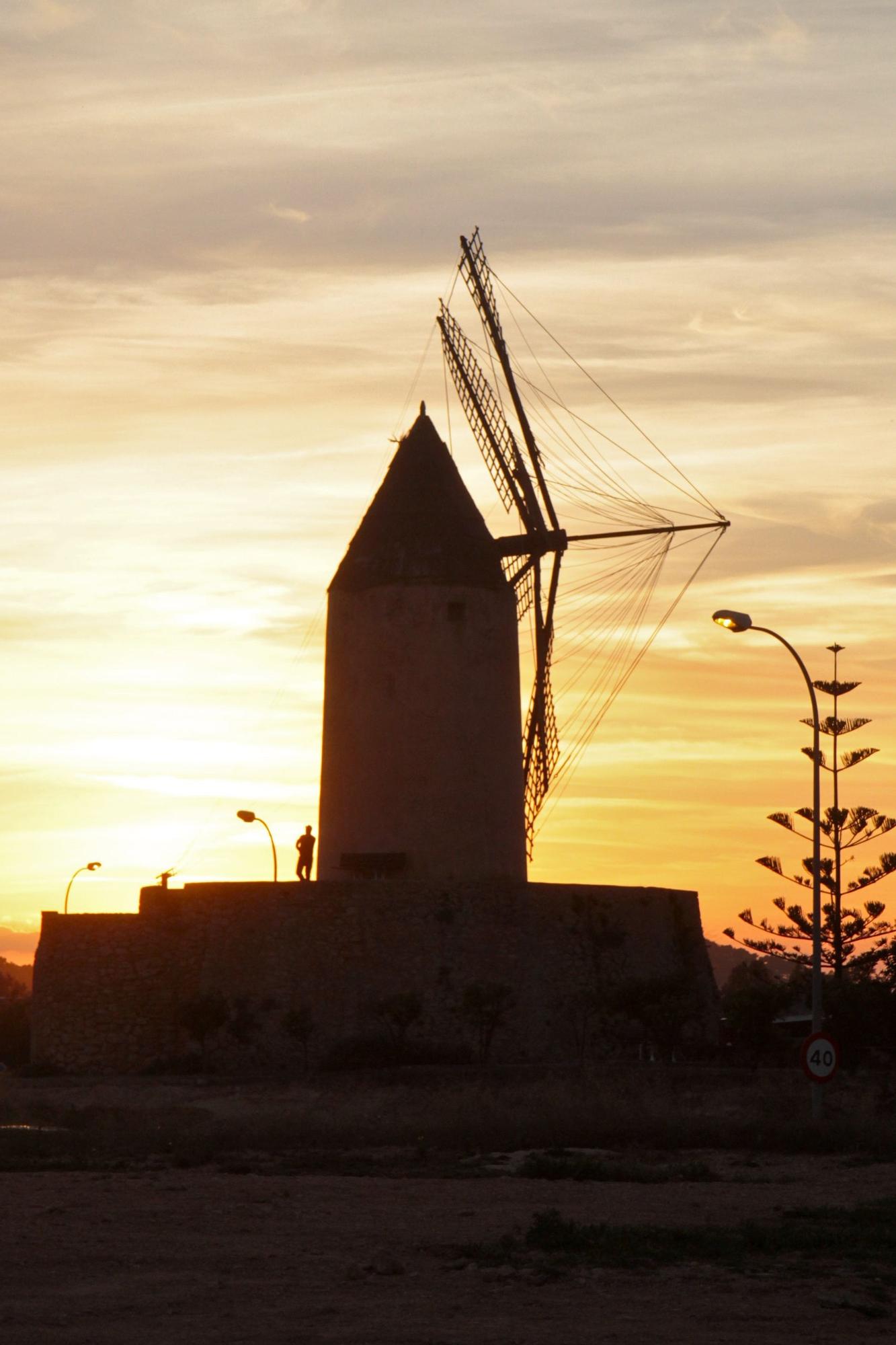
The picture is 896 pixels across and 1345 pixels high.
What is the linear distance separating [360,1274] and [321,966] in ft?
52.5

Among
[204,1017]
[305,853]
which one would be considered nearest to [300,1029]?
[204,1017]

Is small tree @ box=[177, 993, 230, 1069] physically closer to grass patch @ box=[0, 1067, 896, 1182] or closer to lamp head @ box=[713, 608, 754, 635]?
grass patch @ box=[0, 1067, 896, 1182]

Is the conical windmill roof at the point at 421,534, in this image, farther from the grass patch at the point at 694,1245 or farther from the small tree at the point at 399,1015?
the grass patch at the point at 694,1245

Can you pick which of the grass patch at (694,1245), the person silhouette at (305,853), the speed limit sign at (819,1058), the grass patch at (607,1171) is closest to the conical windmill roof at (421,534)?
the person silhouette at (305,853)

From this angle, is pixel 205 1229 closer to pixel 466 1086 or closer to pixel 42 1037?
pixel 466 1086

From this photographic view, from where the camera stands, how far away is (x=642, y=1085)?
2222cm

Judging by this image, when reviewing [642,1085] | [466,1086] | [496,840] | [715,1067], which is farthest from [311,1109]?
[496,840]

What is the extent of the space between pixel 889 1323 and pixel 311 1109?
533 inches

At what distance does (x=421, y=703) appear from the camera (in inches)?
1083

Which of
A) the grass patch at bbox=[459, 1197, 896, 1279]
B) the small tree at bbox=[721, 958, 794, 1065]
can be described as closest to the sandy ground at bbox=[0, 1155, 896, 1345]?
the grass patch at bbox=[459, 1197, 896, 1279]

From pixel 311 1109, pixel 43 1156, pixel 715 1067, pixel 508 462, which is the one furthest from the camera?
pixel 508 462

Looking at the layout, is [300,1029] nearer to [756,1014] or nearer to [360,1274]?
[756,1014]

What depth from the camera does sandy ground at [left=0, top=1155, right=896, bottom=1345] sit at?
26.5ft

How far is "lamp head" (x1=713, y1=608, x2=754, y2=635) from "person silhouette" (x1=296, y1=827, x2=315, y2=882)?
12.2 metres
